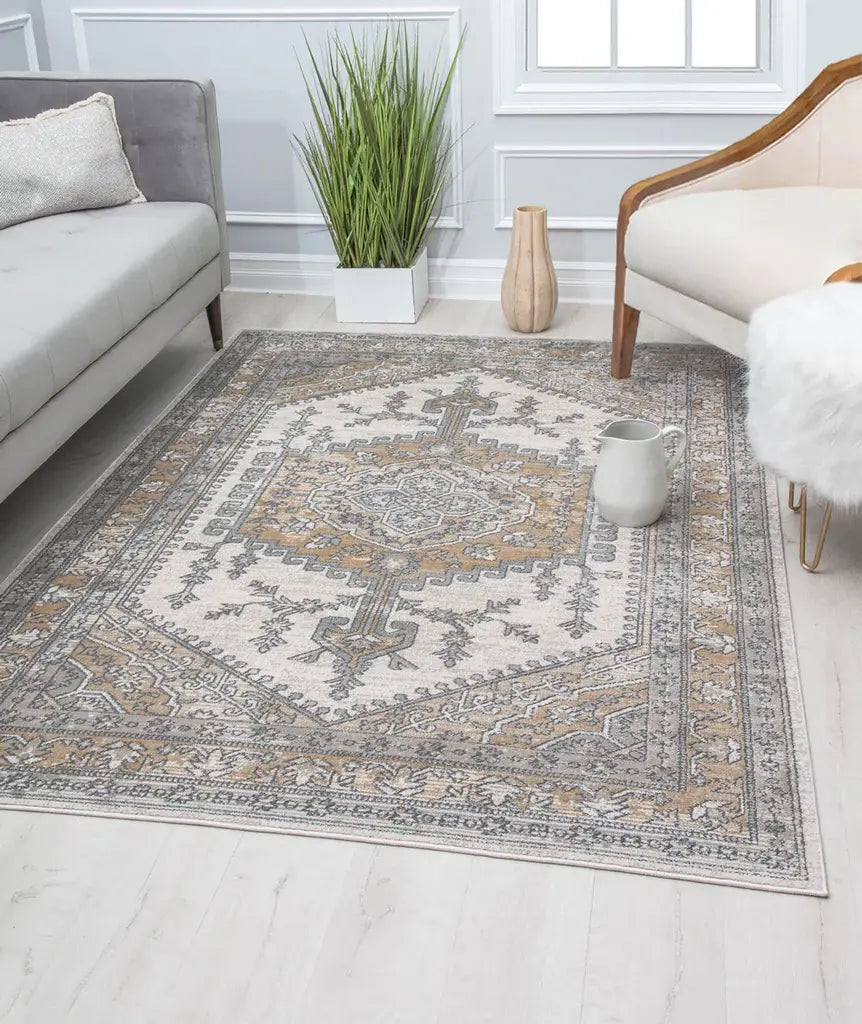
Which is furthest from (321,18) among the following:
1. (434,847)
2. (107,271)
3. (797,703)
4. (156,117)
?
(434,847)

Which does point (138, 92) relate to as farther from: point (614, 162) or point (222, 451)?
point (614, 162)

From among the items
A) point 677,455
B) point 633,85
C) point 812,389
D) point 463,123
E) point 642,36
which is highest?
point 642,36

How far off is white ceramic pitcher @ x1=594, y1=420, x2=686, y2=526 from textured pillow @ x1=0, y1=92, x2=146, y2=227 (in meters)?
1.70

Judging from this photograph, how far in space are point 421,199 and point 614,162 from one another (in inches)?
24.0

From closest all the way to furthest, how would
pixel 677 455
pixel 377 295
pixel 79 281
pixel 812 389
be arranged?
1. pixel 812 389
2. pixel 677 455
3. pixel 79 281
4. pixel 377 295

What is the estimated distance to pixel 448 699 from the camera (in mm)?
2047

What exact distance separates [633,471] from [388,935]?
1182 mm

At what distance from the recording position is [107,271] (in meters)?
2.96

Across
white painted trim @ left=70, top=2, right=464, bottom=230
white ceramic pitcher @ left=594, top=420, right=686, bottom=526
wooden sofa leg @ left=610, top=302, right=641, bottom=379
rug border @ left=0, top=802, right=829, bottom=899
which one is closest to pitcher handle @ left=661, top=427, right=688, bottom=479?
white ceramic pitcher @ left=594, top=420, right=686, bottom=526

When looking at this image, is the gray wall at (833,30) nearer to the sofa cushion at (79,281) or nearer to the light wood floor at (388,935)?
the sofa cushion at (79,281)

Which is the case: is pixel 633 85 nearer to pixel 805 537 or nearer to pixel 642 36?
pixel 642 36

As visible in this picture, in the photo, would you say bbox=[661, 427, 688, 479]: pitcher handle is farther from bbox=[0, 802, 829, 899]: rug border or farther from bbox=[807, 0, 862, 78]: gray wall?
bbox=[807, 0, 862, 78]: gray wall

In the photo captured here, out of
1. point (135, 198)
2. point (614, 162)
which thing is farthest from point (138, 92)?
point (614, 162)

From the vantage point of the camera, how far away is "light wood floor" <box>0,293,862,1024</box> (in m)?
1.50
